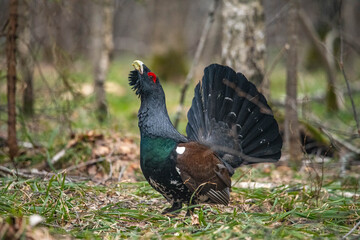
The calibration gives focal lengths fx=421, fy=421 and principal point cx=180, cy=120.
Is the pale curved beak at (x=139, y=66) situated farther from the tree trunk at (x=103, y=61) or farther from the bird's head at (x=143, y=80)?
the tree trunk at (x=103, y=61)

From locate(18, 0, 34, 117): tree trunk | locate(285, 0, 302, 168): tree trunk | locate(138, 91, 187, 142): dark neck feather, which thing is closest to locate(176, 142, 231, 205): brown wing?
locate(138, 91, 187, 142): dark neck feather

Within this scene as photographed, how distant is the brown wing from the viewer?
3488 mm

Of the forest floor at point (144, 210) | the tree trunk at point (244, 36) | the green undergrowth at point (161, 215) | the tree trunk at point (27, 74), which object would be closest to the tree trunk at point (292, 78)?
the tree trunk at point (244, 36)

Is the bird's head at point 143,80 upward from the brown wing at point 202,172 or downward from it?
upward

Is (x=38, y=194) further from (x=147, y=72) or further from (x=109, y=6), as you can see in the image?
(x=109, y=6)

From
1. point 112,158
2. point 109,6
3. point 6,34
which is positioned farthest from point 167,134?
point 109,6

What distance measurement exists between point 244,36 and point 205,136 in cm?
202

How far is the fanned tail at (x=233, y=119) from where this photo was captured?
3.96 meters

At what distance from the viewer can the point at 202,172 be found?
3.61m

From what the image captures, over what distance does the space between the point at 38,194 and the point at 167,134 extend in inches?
49.9

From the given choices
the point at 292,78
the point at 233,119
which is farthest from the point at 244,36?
the point at 233,119

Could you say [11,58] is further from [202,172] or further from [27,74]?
[202,172]

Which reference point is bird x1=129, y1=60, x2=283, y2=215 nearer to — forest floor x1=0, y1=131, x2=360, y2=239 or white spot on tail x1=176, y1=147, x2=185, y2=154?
white spot on tail x1=176, y1=147, x2=185, y2=154

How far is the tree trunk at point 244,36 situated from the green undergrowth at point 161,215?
6.37 ft
